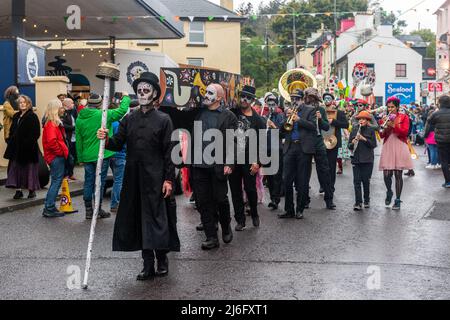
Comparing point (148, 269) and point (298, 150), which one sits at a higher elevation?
point (298, 150)

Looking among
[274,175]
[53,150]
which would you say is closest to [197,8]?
[274,175]

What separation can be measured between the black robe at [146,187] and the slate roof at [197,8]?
3902 centimetres

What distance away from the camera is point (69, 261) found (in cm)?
776

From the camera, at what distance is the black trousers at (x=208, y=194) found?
8562 millimetres

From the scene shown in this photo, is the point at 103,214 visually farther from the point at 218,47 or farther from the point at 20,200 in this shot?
the point at 218,47

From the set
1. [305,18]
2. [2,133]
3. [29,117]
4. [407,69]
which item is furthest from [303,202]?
[305,18]

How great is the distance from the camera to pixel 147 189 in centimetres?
697

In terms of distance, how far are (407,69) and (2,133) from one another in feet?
172

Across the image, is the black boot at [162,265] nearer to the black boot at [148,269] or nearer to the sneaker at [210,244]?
the black boot at [148,269]

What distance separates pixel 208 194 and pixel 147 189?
1.75 metres

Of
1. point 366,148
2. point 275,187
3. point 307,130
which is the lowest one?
point 275,187

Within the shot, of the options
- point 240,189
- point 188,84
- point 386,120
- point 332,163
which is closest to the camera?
point 240,189

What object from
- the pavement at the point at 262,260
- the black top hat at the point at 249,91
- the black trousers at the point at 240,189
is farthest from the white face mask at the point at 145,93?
the black top hat at the point at 249,91
